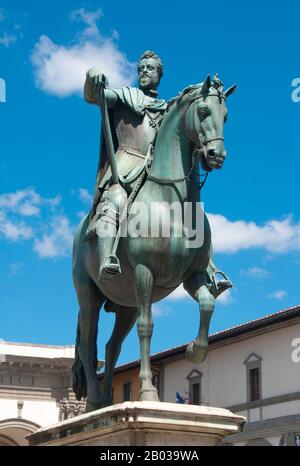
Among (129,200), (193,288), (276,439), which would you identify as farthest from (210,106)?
(276,439)

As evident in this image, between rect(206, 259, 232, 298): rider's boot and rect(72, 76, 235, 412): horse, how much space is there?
2.0 inches

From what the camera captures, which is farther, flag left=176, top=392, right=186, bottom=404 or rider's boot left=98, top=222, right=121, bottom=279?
flag left=176, top=392, right=186, bottom=404

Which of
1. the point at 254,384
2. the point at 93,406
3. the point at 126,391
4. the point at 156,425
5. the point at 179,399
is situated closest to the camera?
the point at 156,425

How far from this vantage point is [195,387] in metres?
36.7

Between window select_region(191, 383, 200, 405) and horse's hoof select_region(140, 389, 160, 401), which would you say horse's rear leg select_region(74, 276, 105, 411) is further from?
window select_region(191, 383, 200, 405)

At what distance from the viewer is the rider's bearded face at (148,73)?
7.89 m

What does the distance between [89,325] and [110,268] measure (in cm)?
127

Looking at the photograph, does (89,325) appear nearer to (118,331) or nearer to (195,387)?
(118,331)

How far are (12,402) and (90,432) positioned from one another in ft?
107

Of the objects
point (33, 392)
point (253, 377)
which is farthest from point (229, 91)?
point (33, 392)

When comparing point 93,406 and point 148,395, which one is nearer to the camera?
point 148,395

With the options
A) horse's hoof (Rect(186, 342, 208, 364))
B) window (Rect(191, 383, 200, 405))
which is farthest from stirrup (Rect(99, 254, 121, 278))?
window (Rect(191, 383, 200, 405))

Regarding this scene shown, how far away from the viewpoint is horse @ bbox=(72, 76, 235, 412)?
659 cm

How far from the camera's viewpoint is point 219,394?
35031 mm
